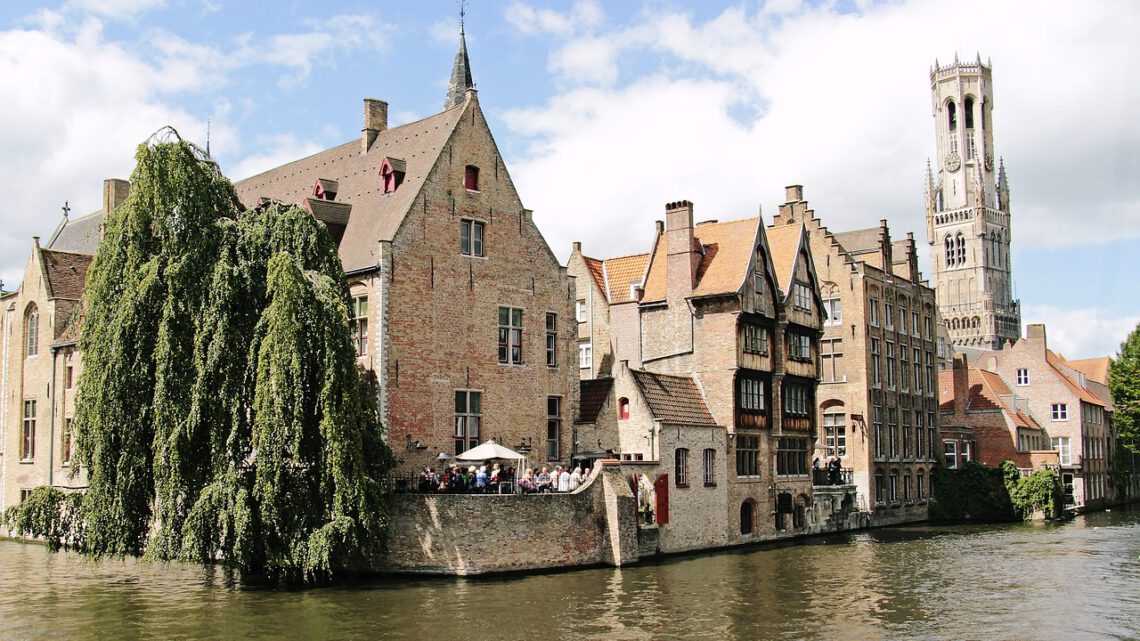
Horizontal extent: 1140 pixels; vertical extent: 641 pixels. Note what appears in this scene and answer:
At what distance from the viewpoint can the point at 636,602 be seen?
2398 centimetres

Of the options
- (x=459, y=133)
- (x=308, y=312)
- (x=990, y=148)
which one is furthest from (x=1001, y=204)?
(x=308, y=312)

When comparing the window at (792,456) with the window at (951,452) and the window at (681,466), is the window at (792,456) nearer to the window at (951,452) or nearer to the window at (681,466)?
the window at (681,466)

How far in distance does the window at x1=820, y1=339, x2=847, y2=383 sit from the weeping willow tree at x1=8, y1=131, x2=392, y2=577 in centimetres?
2830

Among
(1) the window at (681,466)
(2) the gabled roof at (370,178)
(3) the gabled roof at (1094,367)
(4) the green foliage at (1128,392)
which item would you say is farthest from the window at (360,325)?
(3) the gabled roof at (1094,367)

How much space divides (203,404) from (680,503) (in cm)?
1555

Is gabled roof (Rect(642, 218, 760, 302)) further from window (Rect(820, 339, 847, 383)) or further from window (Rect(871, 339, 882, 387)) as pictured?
window (Rect(871, 339, 882, 387))

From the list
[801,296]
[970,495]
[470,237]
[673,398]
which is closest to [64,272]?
[470,237]

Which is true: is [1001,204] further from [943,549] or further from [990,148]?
[943,549]

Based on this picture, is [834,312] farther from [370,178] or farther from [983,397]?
[370,178]

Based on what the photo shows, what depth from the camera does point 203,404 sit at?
24703mm

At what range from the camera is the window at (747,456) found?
37.6m

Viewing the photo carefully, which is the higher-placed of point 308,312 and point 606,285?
point 606,285

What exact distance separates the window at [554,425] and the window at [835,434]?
17446 mm

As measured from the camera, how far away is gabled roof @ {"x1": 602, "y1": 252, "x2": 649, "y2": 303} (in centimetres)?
4221
